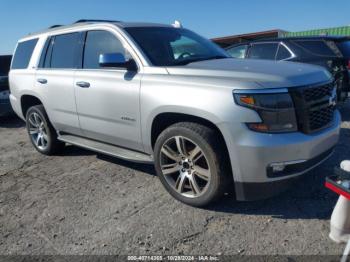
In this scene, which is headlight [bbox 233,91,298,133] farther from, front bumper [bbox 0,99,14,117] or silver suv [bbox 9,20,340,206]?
Answer: front bumper [bbox 0,99,14,117]

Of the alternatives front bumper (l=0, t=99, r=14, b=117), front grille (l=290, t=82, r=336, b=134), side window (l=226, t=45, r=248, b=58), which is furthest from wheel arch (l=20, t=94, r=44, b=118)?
side window (l=226, t=45, r=248, b=58)

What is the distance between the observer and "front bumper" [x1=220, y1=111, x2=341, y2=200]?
2.81 m

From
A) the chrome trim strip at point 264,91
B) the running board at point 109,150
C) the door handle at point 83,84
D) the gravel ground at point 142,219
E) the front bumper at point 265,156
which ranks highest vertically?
the chrome trim strip at point 264,91

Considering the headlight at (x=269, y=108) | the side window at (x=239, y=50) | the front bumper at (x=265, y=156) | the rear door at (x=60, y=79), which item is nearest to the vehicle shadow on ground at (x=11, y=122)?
the rear door at (x=60, y=79)

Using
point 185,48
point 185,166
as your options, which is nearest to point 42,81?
point 185,48

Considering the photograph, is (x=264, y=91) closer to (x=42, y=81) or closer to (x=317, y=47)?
(x=42, y=81)

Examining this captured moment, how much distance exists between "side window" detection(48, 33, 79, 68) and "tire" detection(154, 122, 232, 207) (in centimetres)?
205

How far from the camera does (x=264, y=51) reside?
7.51 meters

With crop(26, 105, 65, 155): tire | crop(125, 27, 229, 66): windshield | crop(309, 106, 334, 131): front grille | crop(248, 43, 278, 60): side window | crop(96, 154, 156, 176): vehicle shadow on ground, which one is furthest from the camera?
crop(248, 43, 278, 60): side window

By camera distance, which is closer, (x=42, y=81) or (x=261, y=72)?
(x=261, y=72)

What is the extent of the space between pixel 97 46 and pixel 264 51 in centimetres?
447

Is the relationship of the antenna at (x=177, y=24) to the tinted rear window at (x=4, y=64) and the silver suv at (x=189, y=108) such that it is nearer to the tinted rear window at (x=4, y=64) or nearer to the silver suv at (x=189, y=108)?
the silver suv at (x=189, y=108)

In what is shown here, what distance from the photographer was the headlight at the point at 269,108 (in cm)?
282

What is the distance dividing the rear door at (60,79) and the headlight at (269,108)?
2576 mm
